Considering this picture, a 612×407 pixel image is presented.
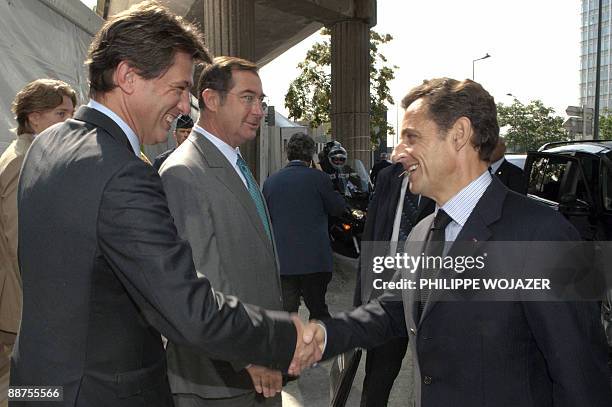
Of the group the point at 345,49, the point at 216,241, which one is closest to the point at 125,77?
the point at 216,241

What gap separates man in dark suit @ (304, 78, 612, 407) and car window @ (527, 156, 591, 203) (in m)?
5.19

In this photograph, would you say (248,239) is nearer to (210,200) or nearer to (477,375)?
(210,200)

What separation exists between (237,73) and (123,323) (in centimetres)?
182

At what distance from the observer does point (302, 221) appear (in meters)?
5.58

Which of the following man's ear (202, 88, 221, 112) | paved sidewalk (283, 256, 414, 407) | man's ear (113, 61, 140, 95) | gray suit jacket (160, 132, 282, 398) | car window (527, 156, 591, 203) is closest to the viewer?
man's ear (113, 61, 140, 95)

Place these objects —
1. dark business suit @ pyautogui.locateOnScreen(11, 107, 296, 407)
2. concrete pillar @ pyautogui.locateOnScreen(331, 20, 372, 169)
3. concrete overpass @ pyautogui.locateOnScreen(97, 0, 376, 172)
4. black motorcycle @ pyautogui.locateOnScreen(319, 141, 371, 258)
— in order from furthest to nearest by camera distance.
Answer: concrete pillar @ pyautogui.locateOnScreen(331, 20, 372, 169) → concrete overpass @ pyautogui.locateOnScreen(97, 0, 376, 172) → black motorcycle @ pyautogui.locateOnScreen(319, 141, 371, 258) → dark business suit @ pyautogui.locateOnScreen(11, 107, 296, 407)

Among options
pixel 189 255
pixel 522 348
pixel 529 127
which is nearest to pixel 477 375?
pixel 522 348

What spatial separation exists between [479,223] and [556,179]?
21.4 feet

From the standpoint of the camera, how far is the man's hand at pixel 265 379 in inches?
105

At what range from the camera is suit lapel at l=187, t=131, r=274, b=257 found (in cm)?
279

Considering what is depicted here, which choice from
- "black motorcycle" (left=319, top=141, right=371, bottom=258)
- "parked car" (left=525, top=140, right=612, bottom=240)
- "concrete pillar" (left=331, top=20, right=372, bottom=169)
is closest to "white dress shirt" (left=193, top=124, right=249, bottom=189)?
"parked car" (left=525, top=140, right=612, bottom=240)

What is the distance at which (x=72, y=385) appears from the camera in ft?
5.54

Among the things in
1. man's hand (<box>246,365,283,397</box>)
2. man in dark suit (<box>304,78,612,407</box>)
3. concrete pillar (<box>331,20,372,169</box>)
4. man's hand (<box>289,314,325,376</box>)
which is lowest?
man's hand (<box>246,365,283,397</box>)

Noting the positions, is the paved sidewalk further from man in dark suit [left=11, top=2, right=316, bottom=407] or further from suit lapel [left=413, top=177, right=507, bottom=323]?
man in dark suit [left=11, top=2, right=316, bottom=407]
